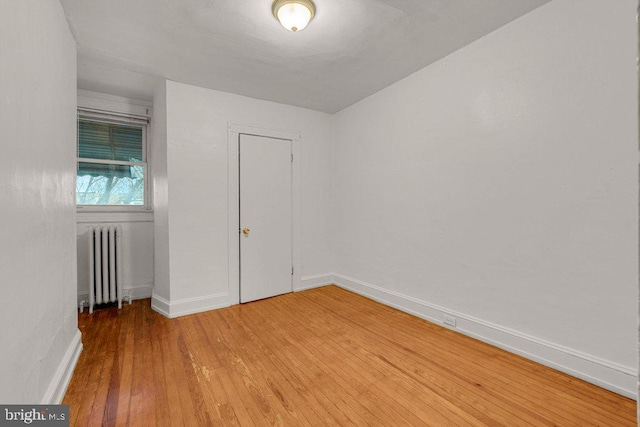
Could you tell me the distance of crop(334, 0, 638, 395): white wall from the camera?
1.73 metres

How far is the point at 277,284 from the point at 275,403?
2112 millimetres

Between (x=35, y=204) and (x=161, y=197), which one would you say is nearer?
(x=35, y=204)

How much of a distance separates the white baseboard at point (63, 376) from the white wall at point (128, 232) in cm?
144

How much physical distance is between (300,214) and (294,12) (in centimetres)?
250

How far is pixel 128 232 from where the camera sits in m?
3.62

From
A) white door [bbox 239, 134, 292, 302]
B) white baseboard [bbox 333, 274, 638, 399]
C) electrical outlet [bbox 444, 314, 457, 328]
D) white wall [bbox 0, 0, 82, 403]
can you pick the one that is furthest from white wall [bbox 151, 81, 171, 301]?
electrical outlet [bbox 444, 314, 457, 328]

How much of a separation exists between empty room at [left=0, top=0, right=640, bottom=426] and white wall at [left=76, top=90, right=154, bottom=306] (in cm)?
3

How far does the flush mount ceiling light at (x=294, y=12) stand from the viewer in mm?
1906

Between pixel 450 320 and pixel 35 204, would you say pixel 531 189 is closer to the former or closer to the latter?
Answer: pixel 450 320

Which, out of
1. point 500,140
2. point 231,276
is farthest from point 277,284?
point 500,140

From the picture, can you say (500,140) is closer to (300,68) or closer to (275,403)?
(300,68)

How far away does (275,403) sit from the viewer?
168 cm

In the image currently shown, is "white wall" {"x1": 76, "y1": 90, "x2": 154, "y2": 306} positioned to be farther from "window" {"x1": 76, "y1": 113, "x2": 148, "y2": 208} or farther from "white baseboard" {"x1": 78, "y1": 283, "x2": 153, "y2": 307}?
"window" {"x1": 76, "y1": 113, "x2": 148, "y2": 208}

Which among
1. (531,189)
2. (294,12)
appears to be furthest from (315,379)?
(294,12)
